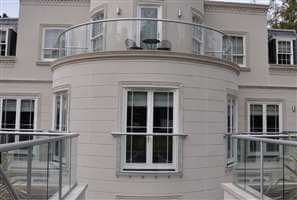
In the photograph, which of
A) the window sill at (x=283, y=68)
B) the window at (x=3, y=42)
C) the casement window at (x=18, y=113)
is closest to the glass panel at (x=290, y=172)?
the casement window at (x=18, y=113)

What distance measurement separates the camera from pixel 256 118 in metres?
14.4

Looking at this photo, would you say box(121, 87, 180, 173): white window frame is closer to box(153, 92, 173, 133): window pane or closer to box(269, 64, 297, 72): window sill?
box(153, 92, 173, 133): window pane

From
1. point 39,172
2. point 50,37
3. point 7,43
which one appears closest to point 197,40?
point 39,172

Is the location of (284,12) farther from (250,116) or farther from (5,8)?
(5,8)

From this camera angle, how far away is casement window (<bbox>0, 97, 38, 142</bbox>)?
13.5 meters

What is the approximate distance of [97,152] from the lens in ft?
29.2

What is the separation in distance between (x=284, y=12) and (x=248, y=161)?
2170cm

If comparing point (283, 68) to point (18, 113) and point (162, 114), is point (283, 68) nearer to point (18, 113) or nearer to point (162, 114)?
point (162, 114)

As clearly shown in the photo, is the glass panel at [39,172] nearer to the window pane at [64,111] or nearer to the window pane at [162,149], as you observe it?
the window pane at [162,149]

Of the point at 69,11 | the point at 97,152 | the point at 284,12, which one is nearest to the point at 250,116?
the point at 97,152

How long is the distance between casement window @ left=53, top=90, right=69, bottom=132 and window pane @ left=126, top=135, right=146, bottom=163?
2272mm

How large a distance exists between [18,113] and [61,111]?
389 centimetres

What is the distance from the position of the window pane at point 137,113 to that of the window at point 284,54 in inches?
372

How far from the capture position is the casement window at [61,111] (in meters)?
10.3
